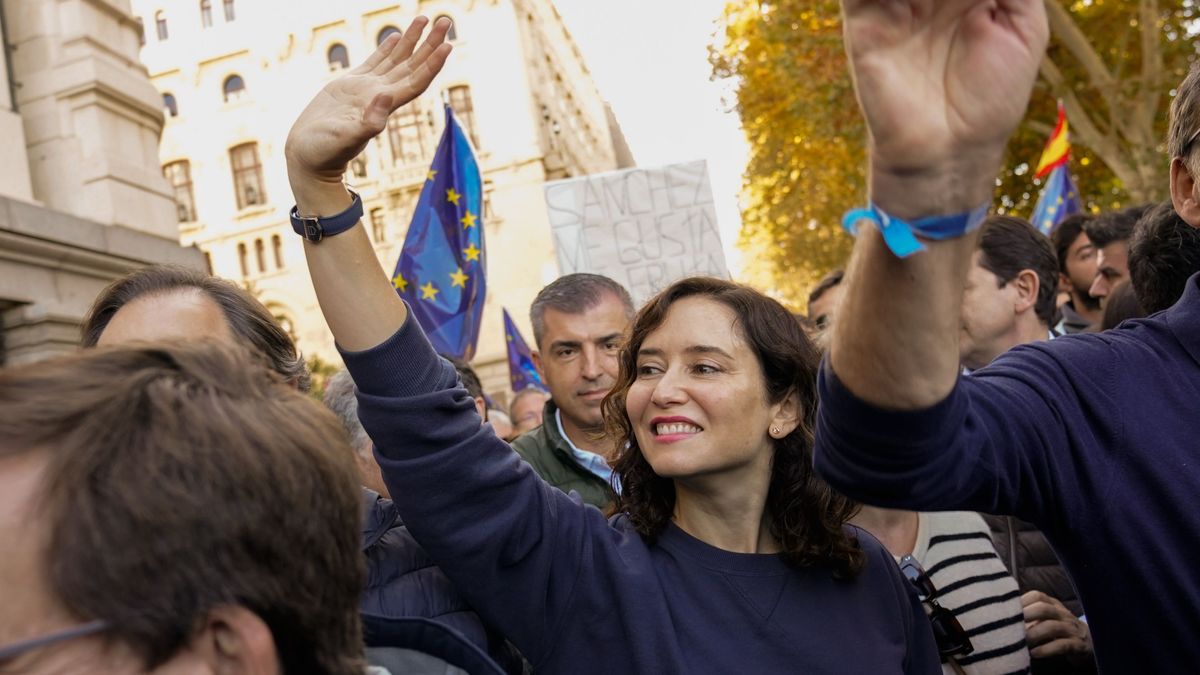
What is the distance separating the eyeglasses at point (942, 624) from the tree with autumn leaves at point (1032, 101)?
10.9 meters

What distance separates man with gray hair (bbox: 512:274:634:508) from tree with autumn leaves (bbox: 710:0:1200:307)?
9.62 meters

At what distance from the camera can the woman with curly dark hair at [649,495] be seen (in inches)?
81.7

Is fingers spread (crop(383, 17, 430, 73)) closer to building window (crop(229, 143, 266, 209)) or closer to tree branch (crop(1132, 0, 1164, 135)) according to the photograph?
tree branch (crop(1132, 0, 1164, 135))

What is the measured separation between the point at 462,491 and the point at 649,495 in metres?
0.71

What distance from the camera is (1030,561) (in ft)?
10.8

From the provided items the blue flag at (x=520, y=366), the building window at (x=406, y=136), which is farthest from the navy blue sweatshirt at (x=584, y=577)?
the building window at (x=406, y=136)

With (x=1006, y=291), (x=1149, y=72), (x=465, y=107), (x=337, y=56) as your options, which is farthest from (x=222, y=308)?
(x=337, y=56)

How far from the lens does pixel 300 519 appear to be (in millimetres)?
1193

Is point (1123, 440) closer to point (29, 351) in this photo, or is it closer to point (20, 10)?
point (29, 351)

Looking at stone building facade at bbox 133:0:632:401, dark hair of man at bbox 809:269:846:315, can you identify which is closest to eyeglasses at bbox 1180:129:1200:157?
dark hair of man at bbox 809:269:846:315

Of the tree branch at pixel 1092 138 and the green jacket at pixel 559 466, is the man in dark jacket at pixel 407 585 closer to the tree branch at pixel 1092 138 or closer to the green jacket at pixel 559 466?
the green jacket at pixel 559 466

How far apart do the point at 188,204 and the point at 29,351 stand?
2958 cm

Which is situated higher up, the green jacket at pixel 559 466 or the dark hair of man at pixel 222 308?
the dark hair of man at pixel 222 308

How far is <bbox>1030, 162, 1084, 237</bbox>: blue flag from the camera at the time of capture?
370 inches
